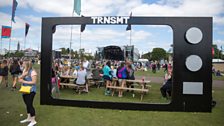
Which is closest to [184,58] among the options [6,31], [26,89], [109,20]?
[109,20]

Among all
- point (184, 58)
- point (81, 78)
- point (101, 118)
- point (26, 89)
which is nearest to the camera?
point (184, 58)

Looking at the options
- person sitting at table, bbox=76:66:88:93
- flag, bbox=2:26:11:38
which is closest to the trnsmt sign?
person sitting at table, bbox=76:66:88:93

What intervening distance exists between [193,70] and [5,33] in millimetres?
17912

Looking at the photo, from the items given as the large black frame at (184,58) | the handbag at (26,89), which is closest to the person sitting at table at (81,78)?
the handbag at (26,89)

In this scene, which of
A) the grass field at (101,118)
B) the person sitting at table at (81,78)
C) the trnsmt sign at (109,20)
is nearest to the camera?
the trnsmt sign at (109,20)

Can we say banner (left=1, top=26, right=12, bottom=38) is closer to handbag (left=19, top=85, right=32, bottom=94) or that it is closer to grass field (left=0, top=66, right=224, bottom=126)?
grass field (left=0, top=66, right=224, bottom=126)

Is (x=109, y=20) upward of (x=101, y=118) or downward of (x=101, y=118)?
upward

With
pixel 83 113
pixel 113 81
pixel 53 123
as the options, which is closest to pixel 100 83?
pixel 113 81

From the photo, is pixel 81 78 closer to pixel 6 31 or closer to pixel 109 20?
pixel 109 20

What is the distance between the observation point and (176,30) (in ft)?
10.4

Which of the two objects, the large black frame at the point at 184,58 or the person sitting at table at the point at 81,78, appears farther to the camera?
the person sitting at table at the point at 81,78

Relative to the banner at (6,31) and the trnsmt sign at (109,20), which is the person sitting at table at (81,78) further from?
the banner at (6,31)

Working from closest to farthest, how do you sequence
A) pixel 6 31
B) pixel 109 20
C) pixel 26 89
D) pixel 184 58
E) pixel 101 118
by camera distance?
pixel 184 58, pixel 109 20, pixel 26 89, pixel 101 118, pixel 6 31

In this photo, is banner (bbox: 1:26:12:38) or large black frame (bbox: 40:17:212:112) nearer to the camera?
large black frame (bbox: 40:17:212:112)
